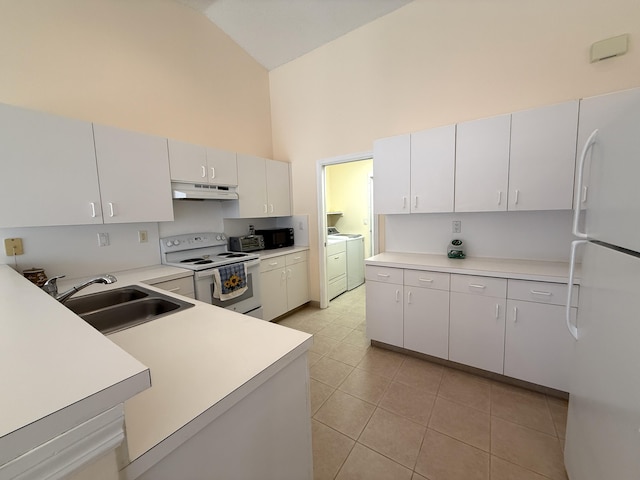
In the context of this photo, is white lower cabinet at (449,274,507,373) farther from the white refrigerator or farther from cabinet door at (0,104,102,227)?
cabinet door at (0,104,102,227)

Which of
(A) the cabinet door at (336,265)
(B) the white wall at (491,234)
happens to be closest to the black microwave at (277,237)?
(A) the cabinet door at (336,265)

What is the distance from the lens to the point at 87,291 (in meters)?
1.74

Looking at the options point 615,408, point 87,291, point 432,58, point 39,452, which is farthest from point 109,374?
point 432,58

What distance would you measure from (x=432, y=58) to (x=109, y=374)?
324 cm

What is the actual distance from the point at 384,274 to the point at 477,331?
858mm

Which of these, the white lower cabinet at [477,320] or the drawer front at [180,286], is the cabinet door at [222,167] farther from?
the white lower cabinet at [477,320]

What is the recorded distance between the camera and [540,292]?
1840 mm

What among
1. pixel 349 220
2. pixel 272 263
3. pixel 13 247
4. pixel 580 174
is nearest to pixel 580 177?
pixel 580 174

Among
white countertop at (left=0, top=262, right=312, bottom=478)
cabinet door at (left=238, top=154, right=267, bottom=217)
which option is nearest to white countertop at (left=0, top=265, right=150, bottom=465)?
white countertop at (left=0, top=262, right=312, bottom=478)

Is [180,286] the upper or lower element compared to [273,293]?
upper

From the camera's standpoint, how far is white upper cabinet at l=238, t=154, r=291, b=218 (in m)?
3.04

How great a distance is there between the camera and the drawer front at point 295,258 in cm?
338

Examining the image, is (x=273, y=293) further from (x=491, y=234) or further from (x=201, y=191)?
(x=491, y=234)

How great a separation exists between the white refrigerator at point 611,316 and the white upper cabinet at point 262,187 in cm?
281
